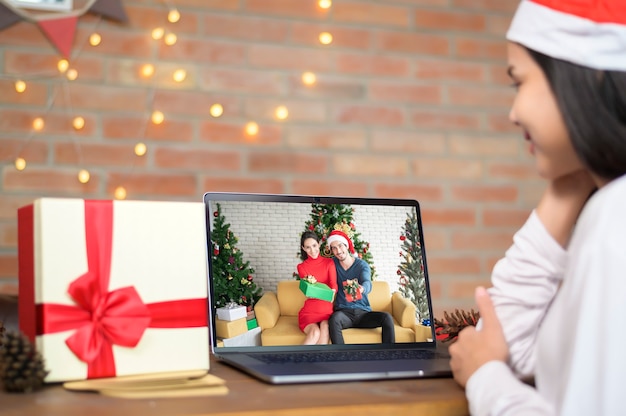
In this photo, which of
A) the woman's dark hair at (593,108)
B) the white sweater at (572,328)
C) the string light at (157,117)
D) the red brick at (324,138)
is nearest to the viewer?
the white sweater at (572,328)

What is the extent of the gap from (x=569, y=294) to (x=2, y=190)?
1309mm

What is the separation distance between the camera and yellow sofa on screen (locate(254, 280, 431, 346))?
1190mm

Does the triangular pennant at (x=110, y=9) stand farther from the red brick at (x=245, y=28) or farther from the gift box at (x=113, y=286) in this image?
the gift box at (x=113, y=286)

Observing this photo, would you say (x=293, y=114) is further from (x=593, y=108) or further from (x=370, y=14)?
(x=593, y=108)

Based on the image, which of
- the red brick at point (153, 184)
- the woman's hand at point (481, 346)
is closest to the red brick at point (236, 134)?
the red brick at point (153, 184)

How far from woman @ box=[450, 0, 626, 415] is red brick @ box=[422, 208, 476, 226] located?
2.91 ft

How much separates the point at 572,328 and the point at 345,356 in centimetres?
44

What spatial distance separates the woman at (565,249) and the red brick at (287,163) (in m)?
0.87

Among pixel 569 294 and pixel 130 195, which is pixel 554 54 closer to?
pixel 569 294

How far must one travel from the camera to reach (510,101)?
6.59 feet

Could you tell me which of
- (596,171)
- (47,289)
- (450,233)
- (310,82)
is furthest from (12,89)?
(596,171)

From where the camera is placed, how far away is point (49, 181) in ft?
5.33

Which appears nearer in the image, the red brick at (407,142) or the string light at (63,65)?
the string light at (63,65)

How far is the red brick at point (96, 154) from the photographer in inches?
64.4
